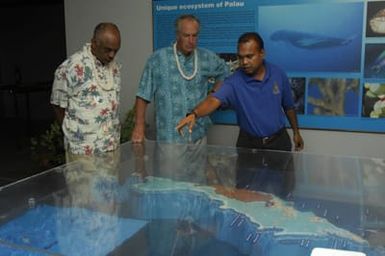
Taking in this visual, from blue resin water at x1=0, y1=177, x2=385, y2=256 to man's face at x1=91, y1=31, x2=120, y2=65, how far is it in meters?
0.89

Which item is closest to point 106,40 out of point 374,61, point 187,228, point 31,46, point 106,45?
point 106,45

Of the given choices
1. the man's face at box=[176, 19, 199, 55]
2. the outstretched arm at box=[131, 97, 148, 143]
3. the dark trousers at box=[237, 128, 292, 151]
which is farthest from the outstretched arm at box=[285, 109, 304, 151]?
the outstretched arm at box=[131, 97, 148, 143]

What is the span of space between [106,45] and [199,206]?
1106mm

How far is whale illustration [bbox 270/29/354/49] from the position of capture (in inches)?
124

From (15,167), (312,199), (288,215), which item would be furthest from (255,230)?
(15,167)

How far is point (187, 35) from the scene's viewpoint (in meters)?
2.82

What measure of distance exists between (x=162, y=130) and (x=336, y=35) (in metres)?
1.40

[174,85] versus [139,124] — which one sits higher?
[174,85]

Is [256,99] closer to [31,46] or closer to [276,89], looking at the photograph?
[276,89]

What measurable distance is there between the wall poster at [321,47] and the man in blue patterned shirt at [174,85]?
575 mm

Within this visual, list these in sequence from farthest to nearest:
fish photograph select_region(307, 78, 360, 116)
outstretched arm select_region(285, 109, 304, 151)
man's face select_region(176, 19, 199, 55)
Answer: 1. fish photograph select_region(307, 78, 360, 116)
2. outstretched arm select_region(285, 109, 304, 151)
3. man's face select_region(176, 19, 199, 55)

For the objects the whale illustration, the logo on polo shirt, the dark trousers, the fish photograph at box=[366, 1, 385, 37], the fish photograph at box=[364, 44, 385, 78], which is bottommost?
the dark trousers

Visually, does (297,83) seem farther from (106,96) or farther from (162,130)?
(106,96)

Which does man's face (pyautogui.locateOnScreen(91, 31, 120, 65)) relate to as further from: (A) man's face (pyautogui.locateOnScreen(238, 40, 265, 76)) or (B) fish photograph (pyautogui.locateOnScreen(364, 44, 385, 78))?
(B) fish photograph (pyautogui.locateOnScreen(364, 44, 385, 78))
